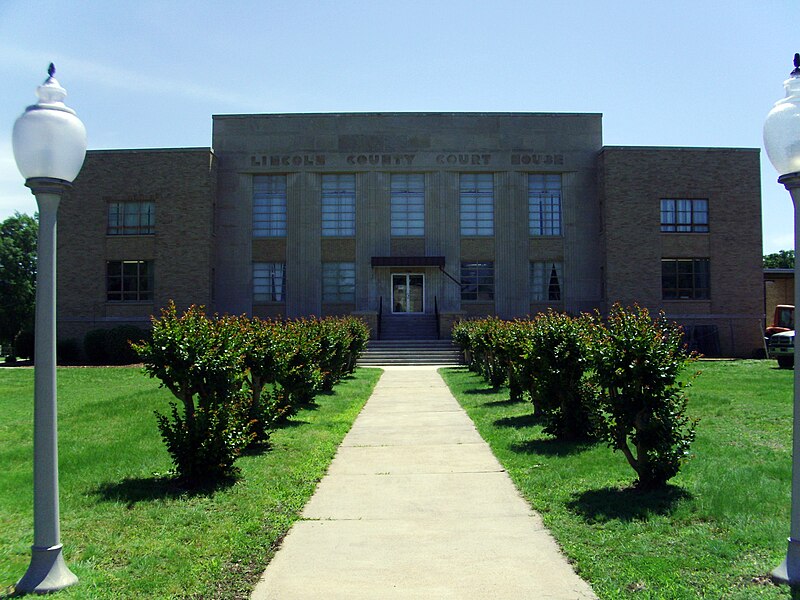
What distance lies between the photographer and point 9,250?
6159 centimetres

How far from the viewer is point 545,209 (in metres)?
40.1

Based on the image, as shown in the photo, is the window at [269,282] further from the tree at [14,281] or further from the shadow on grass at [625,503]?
the shadow on grass at [625,503]

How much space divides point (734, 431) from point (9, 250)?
62698 millimetres

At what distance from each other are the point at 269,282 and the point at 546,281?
1467cm

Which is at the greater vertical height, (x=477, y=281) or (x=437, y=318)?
(x=477, y=281)

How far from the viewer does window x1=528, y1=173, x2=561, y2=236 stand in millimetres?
40031

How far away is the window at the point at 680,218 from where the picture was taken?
37.9 meters

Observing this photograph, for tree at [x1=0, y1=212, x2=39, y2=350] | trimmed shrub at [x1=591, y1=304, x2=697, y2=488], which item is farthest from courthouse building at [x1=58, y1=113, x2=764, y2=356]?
trimmed shrub at [x1=591, y1=304, x2=697, y2=488]

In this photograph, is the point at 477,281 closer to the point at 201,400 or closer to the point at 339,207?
the point at 339,207

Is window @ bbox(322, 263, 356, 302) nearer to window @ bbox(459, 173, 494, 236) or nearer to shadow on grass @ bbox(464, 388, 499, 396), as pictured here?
window @ bbox(459, 173, 494, 236)

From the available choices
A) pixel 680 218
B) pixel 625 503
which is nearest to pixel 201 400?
pixel 625 503

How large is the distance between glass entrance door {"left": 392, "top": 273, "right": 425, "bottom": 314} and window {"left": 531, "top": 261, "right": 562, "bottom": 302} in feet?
19.6

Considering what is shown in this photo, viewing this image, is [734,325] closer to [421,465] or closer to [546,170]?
[546,170]

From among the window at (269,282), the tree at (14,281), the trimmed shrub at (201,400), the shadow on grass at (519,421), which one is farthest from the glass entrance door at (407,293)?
the tree at (14,281)
